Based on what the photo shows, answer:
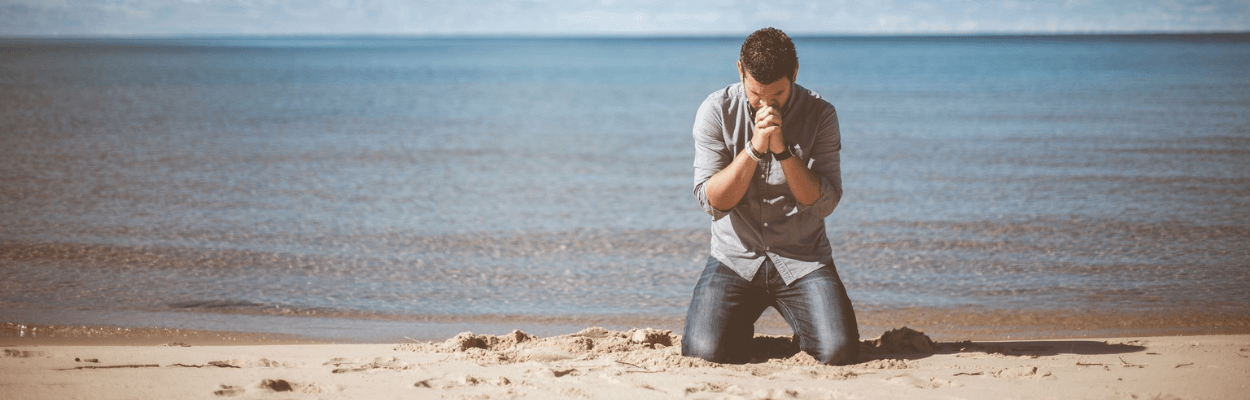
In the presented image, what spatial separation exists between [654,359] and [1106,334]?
2.92 meters

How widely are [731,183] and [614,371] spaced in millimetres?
920

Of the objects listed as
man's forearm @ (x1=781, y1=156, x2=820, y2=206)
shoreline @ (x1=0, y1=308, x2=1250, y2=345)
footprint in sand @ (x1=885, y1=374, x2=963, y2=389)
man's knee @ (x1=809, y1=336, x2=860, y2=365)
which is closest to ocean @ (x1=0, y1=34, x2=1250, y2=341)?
shoreline @ (x1=0, y1=308, x2=1250, y2=345)

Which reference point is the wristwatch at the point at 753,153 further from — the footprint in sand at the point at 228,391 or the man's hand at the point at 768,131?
the footprint in sand at the point at 228,391

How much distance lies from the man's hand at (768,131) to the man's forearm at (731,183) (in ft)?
0.31

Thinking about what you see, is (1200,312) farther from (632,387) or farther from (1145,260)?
(632,387)

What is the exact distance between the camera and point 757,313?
4.29 metres

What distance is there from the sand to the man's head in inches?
46.1

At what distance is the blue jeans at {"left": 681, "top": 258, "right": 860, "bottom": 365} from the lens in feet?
13.2

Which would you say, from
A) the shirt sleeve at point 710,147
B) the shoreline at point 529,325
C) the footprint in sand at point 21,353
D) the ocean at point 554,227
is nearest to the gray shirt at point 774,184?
the shirt sleeve at point 710,147

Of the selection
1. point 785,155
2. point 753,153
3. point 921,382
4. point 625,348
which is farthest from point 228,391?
point 921,382

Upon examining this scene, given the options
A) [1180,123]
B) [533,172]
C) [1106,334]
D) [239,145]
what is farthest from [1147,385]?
[1180,123]

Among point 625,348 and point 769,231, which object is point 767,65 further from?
point 625,348

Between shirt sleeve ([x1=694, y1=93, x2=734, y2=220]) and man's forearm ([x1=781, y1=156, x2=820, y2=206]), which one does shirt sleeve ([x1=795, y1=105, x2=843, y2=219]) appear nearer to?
man's forearm ([x1=781, y1=156, x2=820, y2=206])

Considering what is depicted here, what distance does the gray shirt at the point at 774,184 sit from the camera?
4.01m
